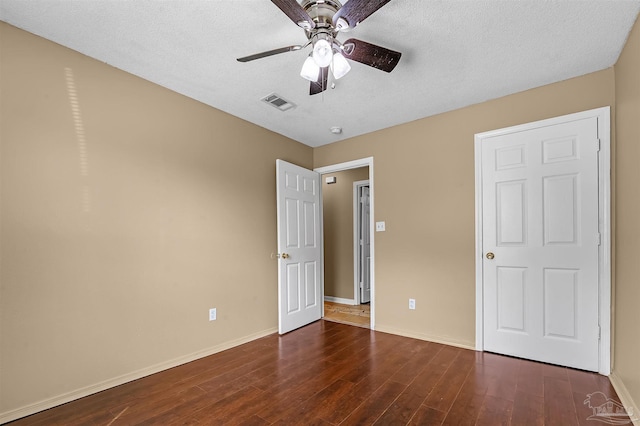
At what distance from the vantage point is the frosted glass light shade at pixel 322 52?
1658 millimetres

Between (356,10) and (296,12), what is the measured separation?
0.97ft

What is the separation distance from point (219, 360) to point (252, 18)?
2.74m

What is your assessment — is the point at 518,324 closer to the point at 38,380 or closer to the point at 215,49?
the point at 215,49

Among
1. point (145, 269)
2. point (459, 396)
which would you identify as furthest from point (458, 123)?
point (145, 269)

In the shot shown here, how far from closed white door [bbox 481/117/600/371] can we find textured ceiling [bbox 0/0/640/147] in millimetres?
596

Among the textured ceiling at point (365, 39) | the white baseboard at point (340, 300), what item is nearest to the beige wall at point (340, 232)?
the white baseboard at point (340, 300)

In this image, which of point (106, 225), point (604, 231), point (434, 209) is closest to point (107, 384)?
point (106, 225)

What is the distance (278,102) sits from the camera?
9.71 feet

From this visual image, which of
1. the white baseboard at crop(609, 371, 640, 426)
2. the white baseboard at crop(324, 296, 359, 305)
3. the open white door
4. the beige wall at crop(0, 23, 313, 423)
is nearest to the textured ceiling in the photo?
the beige wall at crop(0, 23, 313, 423)

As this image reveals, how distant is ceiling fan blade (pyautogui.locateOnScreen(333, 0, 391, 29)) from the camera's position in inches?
56.5

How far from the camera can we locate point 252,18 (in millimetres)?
1838

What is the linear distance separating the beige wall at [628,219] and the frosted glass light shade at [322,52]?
1.87m

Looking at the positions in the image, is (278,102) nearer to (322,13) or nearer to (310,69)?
(310,69)

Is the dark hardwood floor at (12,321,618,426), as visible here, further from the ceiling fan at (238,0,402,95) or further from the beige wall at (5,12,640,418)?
the ceiling fan at (238,0,402,95)
